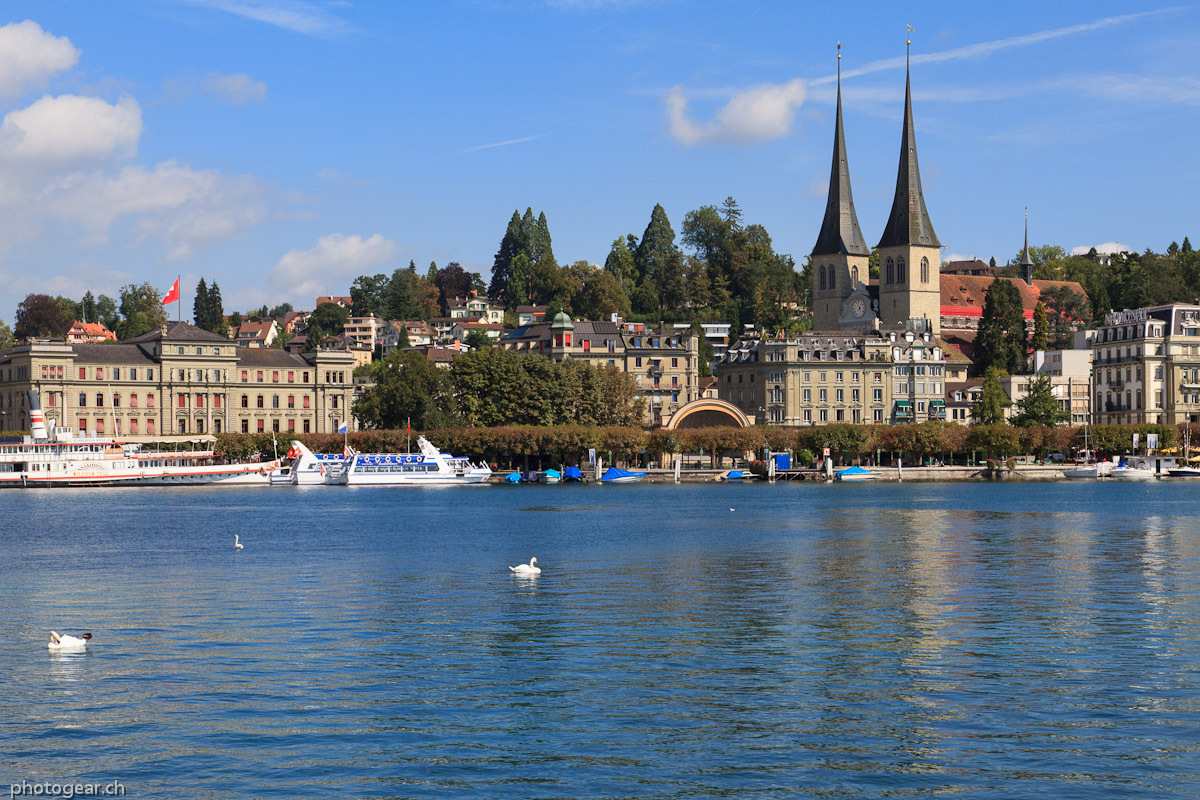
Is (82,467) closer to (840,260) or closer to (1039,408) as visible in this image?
(1039,408)

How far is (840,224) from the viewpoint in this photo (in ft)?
639

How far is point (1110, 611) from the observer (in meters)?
38.7

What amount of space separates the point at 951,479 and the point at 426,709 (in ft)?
389

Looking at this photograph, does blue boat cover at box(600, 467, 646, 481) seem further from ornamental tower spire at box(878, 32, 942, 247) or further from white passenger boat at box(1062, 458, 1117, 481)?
ornamental tower spire at box(878, 32, 942, 247)

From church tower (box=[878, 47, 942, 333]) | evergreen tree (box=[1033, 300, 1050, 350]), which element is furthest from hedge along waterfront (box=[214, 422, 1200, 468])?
church tower (box=[878, 47, 942, 333])

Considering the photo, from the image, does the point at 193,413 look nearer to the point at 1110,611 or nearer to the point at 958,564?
the point at 958,564

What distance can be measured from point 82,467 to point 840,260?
4213 inches

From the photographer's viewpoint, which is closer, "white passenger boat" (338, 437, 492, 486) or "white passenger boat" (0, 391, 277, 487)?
"white passenger boat" (338, 437, 492, 486)

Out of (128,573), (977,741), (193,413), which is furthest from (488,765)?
(193,413)

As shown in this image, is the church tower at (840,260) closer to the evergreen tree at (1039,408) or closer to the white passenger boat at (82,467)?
the evergreen tree at (1039,408)

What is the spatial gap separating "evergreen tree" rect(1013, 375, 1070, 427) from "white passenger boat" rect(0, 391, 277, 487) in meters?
80.7

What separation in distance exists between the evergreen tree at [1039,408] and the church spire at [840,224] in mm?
46320

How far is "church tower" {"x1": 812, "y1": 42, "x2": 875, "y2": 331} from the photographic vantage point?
193 m

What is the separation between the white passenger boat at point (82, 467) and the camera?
13000 centimetres
